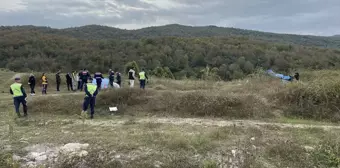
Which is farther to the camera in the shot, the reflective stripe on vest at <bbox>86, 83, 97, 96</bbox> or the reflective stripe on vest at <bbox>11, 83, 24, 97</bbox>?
the reflective stripe on vest at <bbox>11, 83, 24, 97</bbox>

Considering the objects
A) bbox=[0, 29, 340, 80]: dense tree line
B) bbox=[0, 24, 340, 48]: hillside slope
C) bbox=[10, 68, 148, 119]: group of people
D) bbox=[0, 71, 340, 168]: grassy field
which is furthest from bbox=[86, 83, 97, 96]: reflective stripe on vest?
bbox=[0, 24, 340, 48]: hillside slope

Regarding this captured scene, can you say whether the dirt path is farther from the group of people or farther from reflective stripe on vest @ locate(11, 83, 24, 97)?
reflective stripe on vest @ locate(11, 83, 24, 97)

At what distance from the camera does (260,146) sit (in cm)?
824

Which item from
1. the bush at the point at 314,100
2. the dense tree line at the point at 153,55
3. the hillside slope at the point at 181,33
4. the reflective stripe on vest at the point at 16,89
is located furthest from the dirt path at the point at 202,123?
the hillside slope at the point at 181,33

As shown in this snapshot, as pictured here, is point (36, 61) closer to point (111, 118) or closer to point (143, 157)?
point (111, 118)

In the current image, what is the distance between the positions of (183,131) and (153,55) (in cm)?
5551

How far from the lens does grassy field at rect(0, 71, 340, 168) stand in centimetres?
746

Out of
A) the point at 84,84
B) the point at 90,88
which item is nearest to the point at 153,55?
the point at 84,84

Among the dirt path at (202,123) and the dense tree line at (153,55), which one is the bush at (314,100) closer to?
the dirt path at (202,123)

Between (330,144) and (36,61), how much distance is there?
49359mm

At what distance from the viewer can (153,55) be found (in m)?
64.4

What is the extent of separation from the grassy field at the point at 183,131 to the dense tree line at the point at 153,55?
110 ft

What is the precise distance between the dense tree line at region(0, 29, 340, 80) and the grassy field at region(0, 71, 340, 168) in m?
33.5

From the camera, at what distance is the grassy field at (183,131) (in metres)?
7.46
